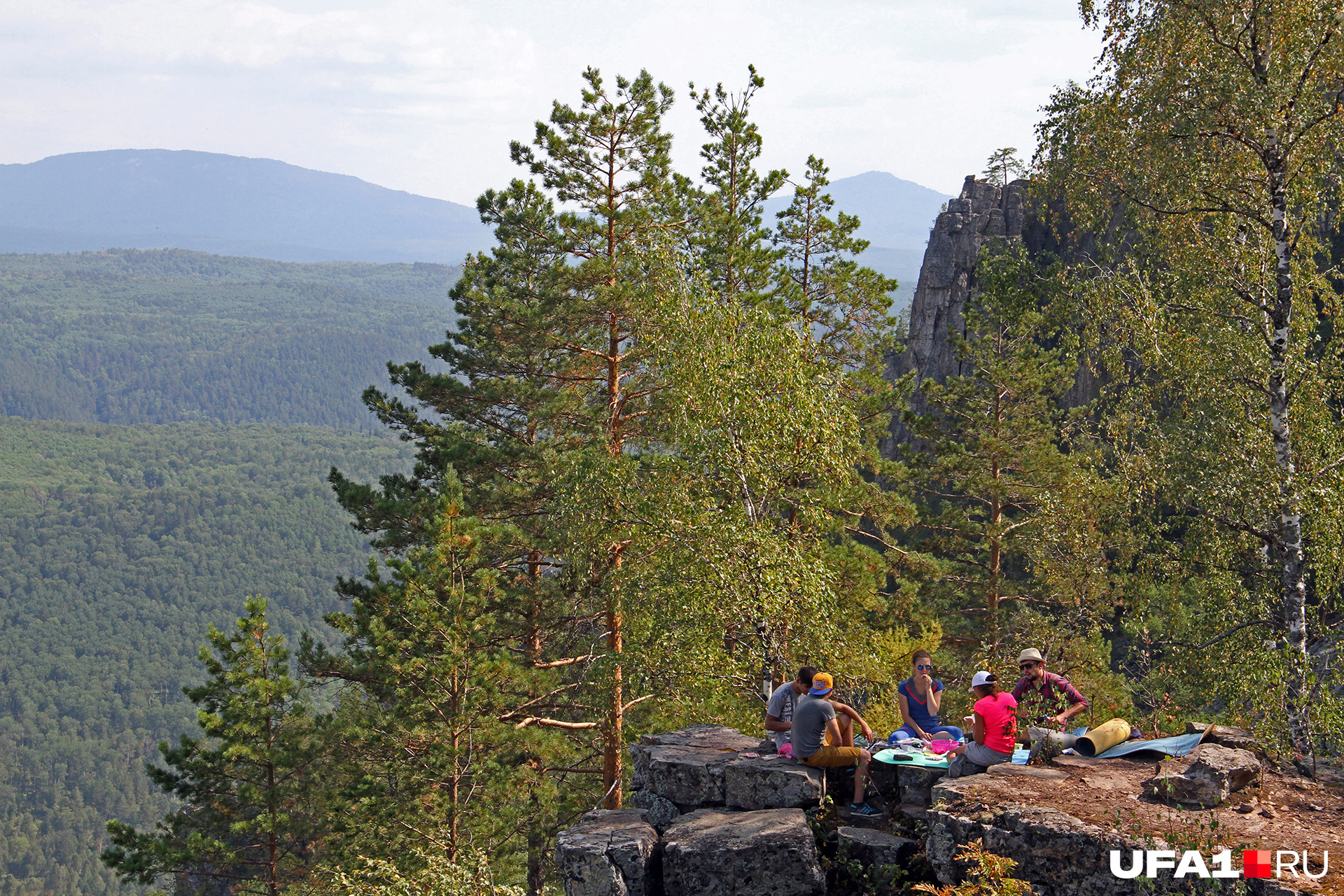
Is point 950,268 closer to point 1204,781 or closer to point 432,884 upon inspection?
point 1204,781

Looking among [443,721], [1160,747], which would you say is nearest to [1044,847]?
[1160,747]

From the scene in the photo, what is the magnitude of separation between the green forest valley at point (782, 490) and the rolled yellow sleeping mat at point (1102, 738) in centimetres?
155

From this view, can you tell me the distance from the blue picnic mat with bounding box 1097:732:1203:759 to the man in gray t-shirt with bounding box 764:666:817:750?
368cm

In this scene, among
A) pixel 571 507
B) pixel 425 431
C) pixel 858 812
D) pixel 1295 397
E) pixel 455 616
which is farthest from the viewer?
pixel 425 431

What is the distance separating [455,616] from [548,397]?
5.70 metres

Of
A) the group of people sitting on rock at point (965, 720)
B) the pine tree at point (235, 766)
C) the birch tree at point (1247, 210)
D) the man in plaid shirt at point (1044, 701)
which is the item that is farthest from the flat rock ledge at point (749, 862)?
the pine tree at point (235, 766)

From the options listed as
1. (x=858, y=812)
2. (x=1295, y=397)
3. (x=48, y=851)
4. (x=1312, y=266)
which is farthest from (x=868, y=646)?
(x=48, y=851)

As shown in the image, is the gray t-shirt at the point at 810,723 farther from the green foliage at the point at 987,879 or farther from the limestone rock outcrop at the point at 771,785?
the green foliage at the point at 987,879

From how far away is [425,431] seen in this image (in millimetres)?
24453

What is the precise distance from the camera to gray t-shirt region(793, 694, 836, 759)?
1180 cm

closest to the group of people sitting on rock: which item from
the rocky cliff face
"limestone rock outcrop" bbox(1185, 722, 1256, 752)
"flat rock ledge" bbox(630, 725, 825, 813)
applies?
"flat rock ledge" bbox(630, 725, 825, 813)

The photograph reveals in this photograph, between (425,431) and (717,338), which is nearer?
(717,338)

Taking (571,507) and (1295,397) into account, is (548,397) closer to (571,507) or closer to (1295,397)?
(571,507)

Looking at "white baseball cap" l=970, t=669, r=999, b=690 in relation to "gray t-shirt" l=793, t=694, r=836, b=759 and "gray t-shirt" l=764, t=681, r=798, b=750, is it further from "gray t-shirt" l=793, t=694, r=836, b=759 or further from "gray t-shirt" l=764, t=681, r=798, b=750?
"gray t-shirt" l=764, t=681, r=798, b=750
